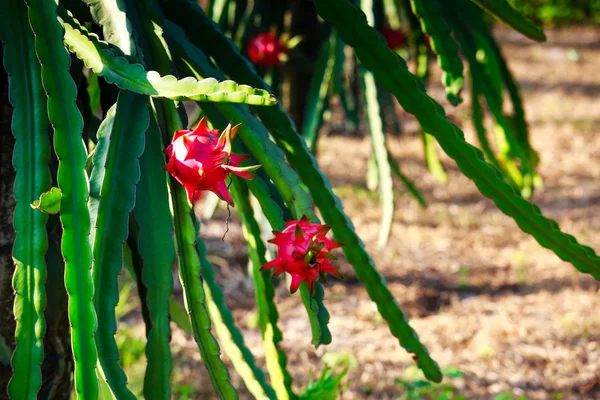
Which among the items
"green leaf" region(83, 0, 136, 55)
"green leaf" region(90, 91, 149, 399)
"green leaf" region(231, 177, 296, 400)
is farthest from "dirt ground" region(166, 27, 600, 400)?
"green leaf" region(83, 0, 136, 55)

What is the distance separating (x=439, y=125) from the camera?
1346mm

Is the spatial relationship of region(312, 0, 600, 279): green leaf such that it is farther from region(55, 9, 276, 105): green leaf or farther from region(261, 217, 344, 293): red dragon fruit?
region(55, 9, 276, 105): green leaf

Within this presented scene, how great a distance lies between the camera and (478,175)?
4.51 ft

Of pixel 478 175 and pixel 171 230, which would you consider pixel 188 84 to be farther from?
pixel 478 175

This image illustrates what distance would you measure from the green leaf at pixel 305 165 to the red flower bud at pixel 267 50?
46.5 inches

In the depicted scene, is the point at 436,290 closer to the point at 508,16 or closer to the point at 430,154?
the point at 430,154

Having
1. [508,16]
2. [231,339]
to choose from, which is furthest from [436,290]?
[231,339]

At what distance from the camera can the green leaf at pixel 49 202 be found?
0.94 metres

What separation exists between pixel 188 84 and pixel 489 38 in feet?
5.23

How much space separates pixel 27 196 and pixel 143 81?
0.24 meters

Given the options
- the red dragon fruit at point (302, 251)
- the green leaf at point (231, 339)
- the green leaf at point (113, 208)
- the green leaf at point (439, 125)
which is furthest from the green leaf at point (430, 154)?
the green leaf at point (113, 208)

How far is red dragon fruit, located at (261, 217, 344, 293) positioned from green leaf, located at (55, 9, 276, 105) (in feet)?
0.87

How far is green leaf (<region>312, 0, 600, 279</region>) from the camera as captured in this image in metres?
1.33

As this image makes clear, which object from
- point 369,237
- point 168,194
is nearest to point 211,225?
point 369,237
